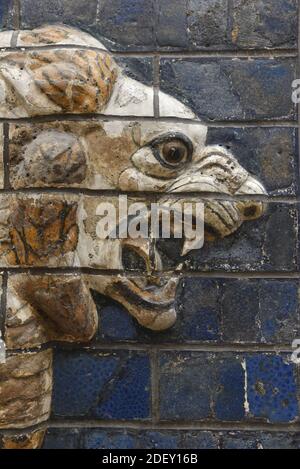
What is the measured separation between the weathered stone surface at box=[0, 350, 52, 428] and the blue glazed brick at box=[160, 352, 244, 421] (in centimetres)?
30

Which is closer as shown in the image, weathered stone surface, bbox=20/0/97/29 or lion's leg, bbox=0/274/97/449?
lion's leg, bbox=0/274/97/449

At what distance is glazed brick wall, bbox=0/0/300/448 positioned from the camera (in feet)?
5.28

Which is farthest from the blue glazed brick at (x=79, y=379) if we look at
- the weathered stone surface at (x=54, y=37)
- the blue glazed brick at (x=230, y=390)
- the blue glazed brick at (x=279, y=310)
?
the weathered stone surface at (x=54, y=37)

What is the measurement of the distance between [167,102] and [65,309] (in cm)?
56

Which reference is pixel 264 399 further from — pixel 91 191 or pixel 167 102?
pixel 167 102

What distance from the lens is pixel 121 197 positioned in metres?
1.60

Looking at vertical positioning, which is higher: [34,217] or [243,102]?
[243,102]

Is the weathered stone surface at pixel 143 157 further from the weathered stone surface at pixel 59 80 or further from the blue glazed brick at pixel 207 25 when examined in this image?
the blue glazed brick at pixel 207 25

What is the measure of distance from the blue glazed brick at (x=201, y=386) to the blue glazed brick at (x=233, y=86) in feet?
1.98

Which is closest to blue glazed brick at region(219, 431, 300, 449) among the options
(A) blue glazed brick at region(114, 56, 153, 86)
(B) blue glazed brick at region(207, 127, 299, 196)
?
(B) blue glazed brick at region(207, 127, 299, 196)

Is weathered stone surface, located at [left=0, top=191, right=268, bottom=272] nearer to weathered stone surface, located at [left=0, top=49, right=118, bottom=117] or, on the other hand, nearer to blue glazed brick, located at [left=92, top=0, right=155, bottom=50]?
weathered stone surface, located at [left=0, top=49, right=118, bottom=117]

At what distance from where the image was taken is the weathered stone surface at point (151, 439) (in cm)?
161

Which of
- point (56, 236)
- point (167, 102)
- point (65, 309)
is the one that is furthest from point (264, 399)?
point (167, 102)

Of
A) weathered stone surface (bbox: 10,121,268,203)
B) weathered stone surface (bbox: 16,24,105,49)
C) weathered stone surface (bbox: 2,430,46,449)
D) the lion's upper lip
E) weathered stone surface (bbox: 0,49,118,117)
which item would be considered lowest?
weathered stone surface (bbox: 2,430,46,449)
